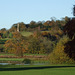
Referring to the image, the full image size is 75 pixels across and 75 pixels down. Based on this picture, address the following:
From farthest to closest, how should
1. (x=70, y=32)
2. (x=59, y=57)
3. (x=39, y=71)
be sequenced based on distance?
(x=59, y=57) < (x=70, y=32) < (x=39, y=71)

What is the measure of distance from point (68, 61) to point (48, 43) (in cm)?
2902

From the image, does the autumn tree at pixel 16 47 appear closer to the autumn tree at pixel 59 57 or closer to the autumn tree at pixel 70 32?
the autumn tree at pixel 59 57

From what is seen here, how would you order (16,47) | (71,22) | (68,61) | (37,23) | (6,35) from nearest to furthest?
(71,22) < (68,61) < (16,47) < (6,35) < (37,23)

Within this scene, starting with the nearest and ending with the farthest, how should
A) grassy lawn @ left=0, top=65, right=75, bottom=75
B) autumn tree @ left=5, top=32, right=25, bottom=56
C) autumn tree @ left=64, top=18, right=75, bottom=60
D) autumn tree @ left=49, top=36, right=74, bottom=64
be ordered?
1. grassy lawn @ left=0, top=65, right=75, bottom=75
2. autumn tree @ left=64, top=18, right=75, bottom=60
3. autumn tree @ left=49, top=36, right=74, bottom=64
4. autumn tree @ left=5, top=32, right=25, bottom=56

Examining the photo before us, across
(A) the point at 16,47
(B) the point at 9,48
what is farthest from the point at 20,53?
(B) the point at 9,48

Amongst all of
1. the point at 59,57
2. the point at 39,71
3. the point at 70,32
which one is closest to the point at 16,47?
the point at 59,57

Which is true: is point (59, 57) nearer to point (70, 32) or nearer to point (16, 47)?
point (70, 32)

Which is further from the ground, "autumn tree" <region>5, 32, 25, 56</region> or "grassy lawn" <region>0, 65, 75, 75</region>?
"autumn tree" <region>5, 32, 25, 56</region>

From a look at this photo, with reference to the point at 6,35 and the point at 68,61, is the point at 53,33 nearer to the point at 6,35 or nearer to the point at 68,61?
the point at 6,35

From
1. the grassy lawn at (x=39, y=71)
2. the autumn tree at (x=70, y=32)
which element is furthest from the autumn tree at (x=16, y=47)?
the grassy lawn at (x=39, y=71)

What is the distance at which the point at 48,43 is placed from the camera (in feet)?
258

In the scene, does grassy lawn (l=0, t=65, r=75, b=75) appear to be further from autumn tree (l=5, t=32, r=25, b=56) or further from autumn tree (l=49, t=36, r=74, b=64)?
autumn tree (l=5, t=32, r=25, b=56)

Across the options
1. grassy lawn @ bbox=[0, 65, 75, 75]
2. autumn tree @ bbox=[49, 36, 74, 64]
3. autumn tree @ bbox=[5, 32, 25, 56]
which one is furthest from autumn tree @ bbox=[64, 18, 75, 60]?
autumn tree @ bbox=[5, 32, 25, 56]

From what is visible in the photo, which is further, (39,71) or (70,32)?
(70,32)
